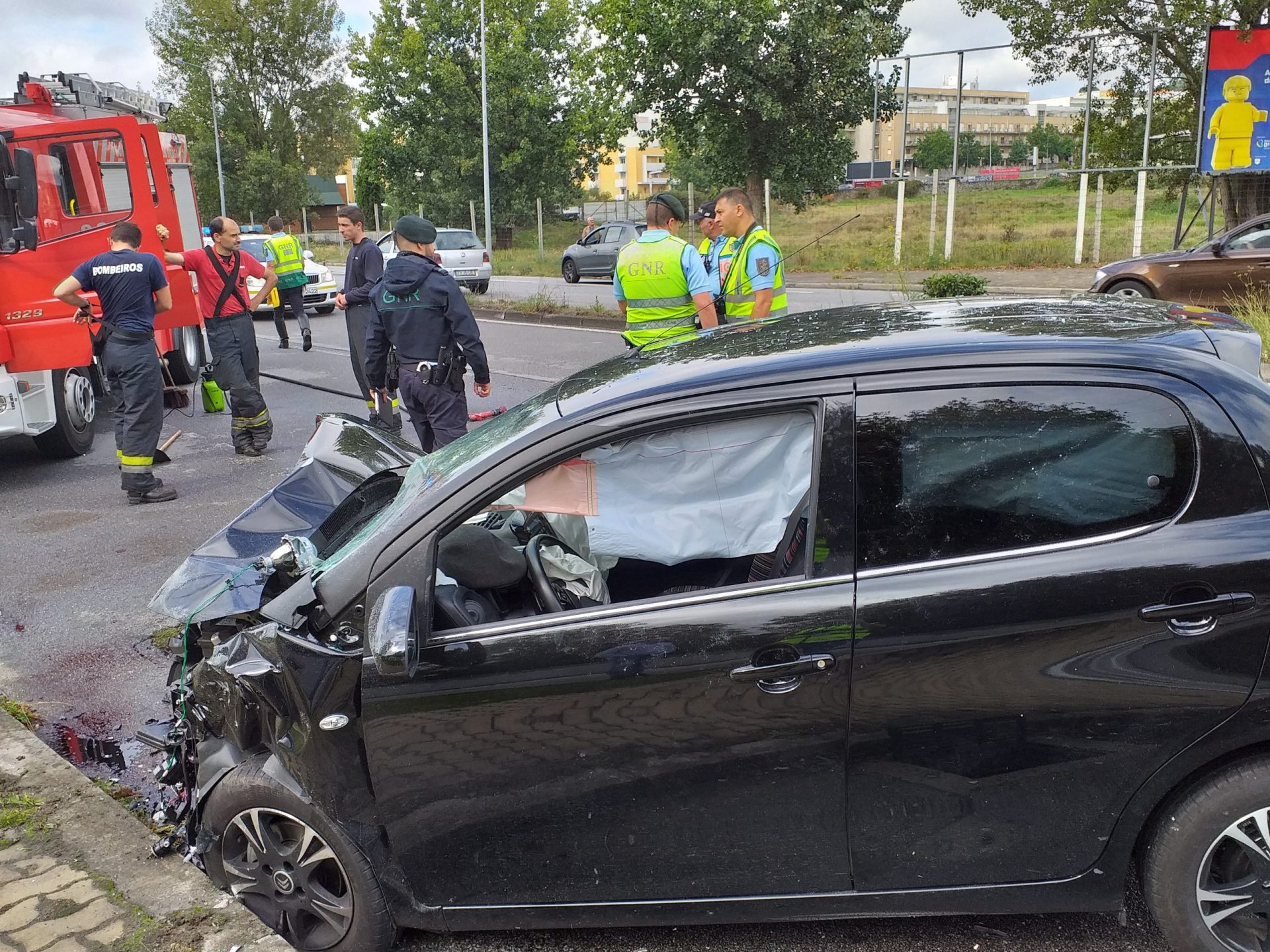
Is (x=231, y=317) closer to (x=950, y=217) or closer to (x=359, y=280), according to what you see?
(x=359, y=280)

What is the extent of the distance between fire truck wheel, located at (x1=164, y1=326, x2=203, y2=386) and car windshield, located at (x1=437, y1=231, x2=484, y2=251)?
13.1 m

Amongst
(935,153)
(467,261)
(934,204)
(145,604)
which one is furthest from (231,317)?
(935,153)

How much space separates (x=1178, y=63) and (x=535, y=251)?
979 inches

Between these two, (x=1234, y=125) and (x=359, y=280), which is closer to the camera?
(x=359, y=280)

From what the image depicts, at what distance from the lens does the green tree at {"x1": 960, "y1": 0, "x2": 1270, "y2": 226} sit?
18.3m

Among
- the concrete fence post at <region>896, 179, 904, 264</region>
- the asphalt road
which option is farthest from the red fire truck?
the concrete fence post at <region>896, 179, 904, 264</region>

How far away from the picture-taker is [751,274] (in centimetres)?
677

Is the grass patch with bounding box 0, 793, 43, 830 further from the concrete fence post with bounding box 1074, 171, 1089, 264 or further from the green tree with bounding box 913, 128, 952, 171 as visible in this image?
the green tree with bounding box 913, 128, 952, 171

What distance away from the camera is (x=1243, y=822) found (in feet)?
7.44

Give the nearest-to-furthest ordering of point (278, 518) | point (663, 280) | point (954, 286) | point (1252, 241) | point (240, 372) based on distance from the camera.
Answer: point (278, 518)
point (663, 280)
point (240, 372)
point (954, 286)
point (1252, 241)

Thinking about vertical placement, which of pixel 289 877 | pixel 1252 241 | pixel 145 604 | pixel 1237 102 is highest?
pixel 1237 102

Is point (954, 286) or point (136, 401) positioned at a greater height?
point (954, 286)

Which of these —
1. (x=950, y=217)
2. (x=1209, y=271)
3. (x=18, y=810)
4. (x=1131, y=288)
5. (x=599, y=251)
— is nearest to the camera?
(x=18, y=810)

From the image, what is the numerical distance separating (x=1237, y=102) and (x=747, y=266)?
46.0 ft
